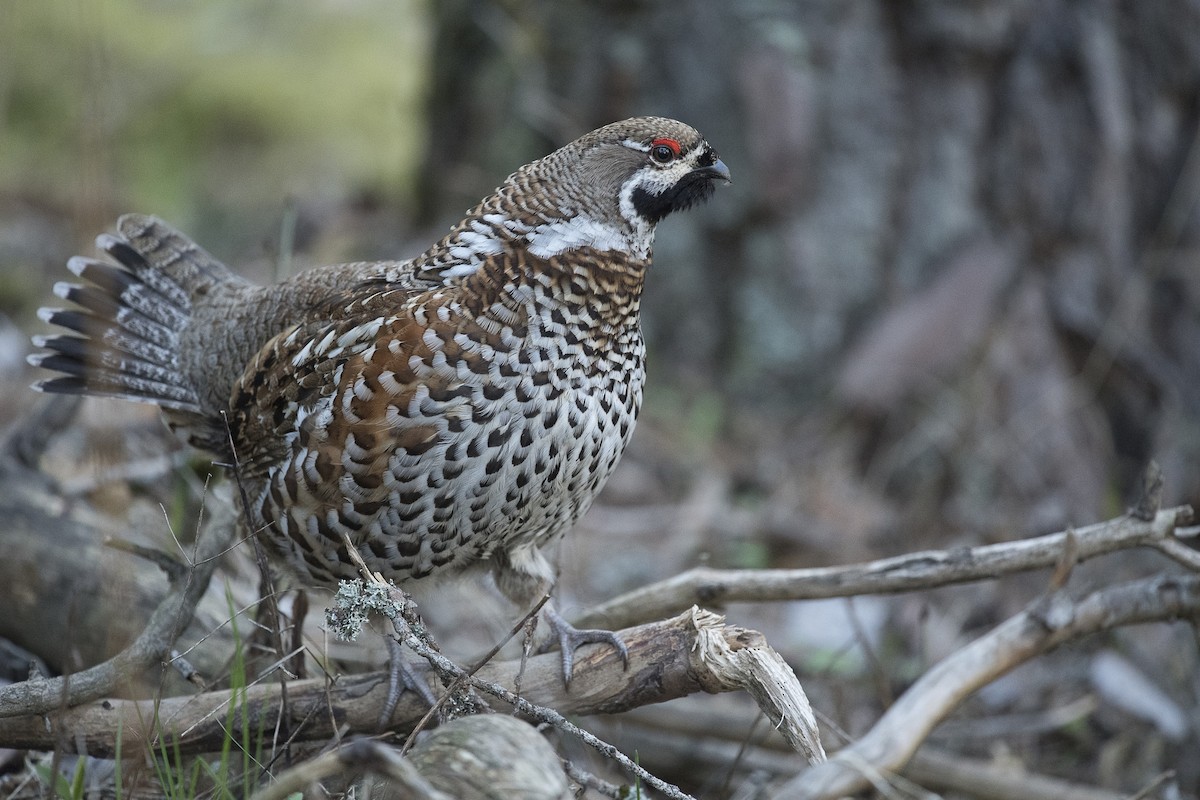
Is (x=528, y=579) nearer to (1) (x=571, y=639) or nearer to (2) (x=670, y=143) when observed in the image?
(1) (x=571, y=639)

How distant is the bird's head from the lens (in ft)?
10.9

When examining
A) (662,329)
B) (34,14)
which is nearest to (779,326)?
(662,329)

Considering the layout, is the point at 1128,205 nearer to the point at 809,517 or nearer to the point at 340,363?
the point at 809,517

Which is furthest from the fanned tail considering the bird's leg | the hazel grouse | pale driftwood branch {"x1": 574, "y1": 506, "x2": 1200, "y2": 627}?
pale driftwood branch {"x1": 574, "y1": 506, "x2": 1200, "y2": 627}

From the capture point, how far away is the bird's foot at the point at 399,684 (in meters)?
3.08

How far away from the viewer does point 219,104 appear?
9578 millimetres

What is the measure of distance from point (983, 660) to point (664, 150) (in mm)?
1667

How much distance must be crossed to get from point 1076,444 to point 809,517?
4.94 feet

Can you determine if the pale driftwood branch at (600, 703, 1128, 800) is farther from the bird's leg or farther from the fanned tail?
the fanned tail

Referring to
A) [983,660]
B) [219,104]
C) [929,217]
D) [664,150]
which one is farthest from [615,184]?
[219,104]

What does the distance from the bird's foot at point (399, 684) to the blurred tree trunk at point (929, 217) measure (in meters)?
3.39

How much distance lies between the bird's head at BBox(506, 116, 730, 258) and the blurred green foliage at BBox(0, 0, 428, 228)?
4.77 metres

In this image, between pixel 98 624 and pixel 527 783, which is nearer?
pixel 527 783

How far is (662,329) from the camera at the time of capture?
251 inches
